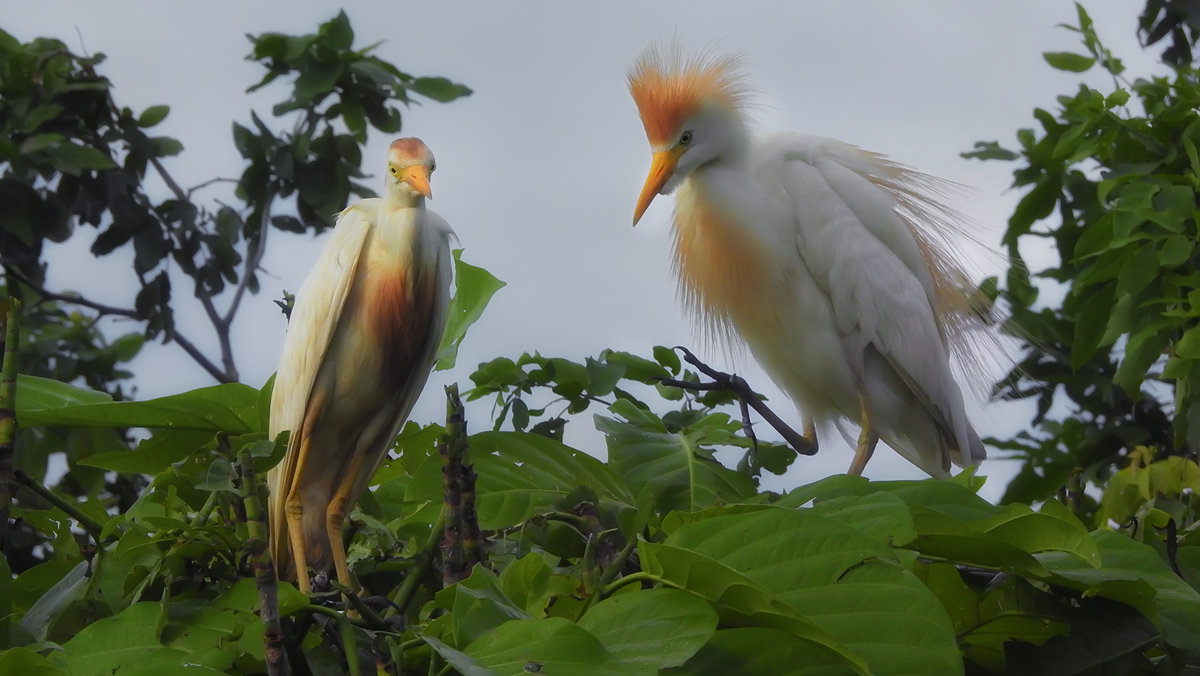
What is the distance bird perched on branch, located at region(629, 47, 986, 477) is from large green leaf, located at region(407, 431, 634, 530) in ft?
4.60

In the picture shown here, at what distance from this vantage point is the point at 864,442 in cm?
253

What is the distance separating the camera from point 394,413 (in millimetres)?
1620

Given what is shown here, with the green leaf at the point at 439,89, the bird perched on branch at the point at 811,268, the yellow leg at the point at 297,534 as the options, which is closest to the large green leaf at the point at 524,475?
the yellow leg at the point at 297,534

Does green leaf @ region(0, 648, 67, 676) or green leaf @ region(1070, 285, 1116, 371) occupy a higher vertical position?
green leaf @ region(1070, 285, 1116, 371)

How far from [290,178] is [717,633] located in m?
3.03

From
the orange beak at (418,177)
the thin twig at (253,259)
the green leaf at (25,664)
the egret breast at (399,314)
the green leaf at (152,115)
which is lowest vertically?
the green leaf at (25,664)

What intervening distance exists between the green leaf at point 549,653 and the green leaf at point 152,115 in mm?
3368

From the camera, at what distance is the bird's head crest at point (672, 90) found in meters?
2.38

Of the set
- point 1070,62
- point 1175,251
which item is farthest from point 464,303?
point 1070,62

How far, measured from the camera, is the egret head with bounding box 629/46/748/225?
2.38 meters

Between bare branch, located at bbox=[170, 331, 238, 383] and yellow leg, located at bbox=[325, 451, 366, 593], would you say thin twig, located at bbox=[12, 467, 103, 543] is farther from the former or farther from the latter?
bare branch, located at bbox=[170, 331, 238, 383]

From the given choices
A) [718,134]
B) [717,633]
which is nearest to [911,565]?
[717,633]

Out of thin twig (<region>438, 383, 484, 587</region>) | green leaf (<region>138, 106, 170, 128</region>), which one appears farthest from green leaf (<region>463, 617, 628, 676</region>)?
green leaf (<region>138, 106, 170, 128</region>)

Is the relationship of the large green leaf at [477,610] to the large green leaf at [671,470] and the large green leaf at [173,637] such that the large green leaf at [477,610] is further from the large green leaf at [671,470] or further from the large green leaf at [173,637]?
the large green leaf at [671,470]
